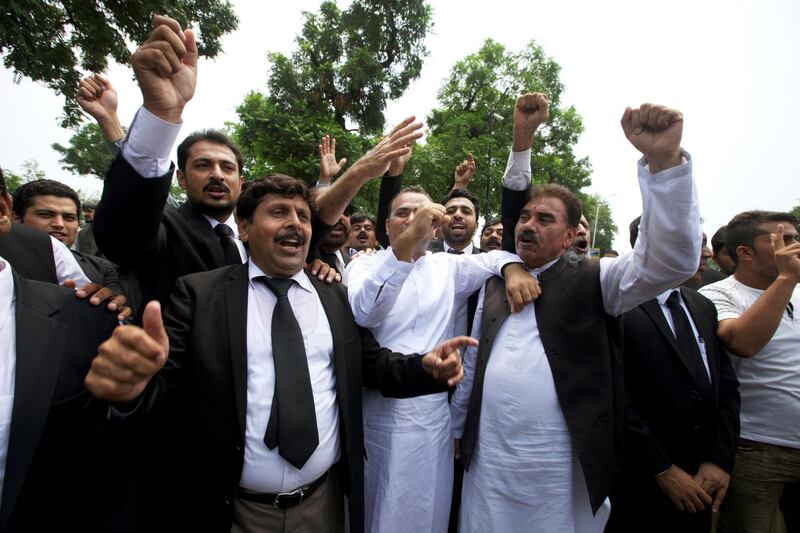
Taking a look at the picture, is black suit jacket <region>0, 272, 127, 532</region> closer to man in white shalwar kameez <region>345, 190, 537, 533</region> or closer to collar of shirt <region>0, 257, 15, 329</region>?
collar of shirt <region>0, 257, 15, 329</region>

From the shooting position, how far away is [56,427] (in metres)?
1.37

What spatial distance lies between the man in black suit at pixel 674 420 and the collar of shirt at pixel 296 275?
194 centimetres

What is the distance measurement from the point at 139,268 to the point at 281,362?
0.83m

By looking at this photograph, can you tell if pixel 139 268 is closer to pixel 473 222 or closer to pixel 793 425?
pixel 473 222

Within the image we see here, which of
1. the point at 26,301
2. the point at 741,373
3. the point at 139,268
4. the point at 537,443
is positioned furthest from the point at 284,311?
the point at 741,373

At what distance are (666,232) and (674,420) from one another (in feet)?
4.22

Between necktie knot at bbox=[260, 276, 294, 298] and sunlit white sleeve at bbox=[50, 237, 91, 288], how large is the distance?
108 cm

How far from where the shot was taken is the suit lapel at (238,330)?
163cm

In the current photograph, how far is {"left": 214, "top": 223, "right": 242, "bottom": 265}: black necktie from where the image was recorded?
91.5 inches

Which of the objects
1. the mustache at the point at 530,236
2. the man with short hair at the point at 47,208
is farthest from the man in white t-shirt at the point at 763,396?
the man with short hair at the point at 47,208

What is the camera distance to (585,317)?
217 cm

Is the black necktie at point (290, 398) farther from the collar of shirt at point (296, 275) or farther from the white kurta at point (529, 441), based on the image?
the white kurta at point (529, 441)

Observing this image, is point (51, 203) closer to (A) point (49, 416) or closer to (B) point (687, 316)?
(A) point (49, 416)

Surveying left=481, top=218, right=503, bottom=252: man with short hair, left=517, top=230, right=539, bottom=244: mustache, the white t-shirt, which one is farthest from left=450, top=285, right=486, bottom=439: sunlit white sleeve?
left=481, top=218, right=503, bottom=252: man with short hair
